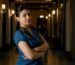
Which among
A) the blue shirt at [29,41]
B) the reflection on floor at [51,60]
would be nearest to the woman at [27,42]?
the blue shirt at [29,41]

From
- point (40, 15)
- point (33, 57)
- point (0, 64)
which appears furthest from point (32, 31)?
point (40, 15)

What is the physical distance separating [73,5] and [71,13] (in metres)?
0.38

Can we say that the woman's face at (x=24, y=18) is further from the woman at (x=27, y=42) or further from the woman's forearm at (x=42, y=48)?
the woman's forearm at (x=42, y=48)

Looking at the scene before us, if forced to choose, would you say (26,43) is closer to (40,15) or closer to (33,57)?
(33,57)

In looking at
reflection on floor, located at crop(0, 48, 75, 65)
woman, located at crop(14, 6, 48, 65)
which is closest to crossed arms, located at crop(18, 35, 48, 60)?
woman, located at crop(14, 6, 48, 65)

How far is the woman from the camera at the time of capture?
2646 millimetres

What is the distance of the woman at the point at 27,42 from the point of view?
8.68 ft

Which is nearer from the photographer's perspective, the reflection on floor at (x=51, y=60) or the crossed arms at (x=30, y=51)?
the crossed arms at (x=30, y=51)

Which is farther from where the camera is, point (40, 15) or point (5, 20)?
point (40, 15)

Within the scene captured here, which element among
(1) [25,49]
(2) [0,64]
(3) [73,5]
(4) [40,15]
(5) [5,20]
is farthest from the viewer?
(4) [40,15]

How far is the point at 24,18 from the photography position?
2705 millimetres

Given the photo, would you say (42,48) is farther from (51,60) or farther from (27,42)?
(51,60)

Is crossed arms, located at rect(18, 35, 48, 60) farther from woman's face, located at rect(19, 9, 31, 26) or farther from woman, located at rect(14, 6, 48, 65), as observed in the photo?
woman's face, located at rect(19, 9, 31, 26)

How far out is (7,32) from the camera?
19859 mm
